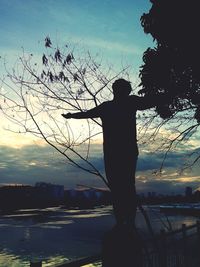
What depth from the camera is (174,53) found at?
8695mm

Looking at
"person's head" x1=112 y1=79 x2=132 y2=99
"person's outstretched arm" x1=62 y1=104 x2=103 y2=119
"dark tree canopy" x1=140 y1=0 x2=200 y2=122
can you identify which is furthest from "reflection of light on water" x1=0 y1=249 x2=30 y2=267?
"person's head" x1=112 y1=79 x2=132 y2=99

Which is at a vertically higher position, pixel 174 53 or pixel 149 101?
pixel 174 53

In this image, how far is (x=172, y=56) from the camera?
28.7 feet

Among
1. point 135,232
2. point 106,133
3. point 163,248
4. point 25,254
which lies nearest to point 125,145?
point 106,133

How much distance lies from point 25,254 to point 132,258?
61.0m

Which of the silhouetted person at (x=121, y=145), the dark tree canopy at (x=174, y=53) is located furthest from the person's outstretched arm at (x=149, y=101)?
the dark tree canopy at (x=174, y=53)

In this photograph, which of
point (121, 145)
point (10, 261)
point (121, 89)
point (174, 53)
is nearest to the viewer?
point (121, 145)

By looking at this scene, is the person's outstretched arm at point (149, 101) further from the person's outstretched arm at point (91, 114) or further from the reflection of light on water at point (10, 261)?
the reflection of light on water at point (10, 261)

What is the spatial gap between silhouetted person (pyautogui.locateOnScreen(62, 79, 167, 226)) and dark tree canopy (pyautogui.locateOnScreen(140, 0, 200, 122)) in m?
4.58

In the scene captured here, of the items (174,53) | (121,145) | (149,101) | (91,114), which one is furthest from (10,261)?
(149,101)

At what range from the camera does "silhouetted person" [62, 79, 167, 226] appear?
325 centimetres

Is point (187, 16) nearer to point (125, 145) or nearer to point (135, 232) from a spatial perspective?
point (125, 145)

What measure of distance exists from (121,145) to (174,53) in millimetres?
6069

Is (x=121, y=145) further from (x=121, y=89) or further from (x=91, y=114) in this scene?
(x=121, y=89)
